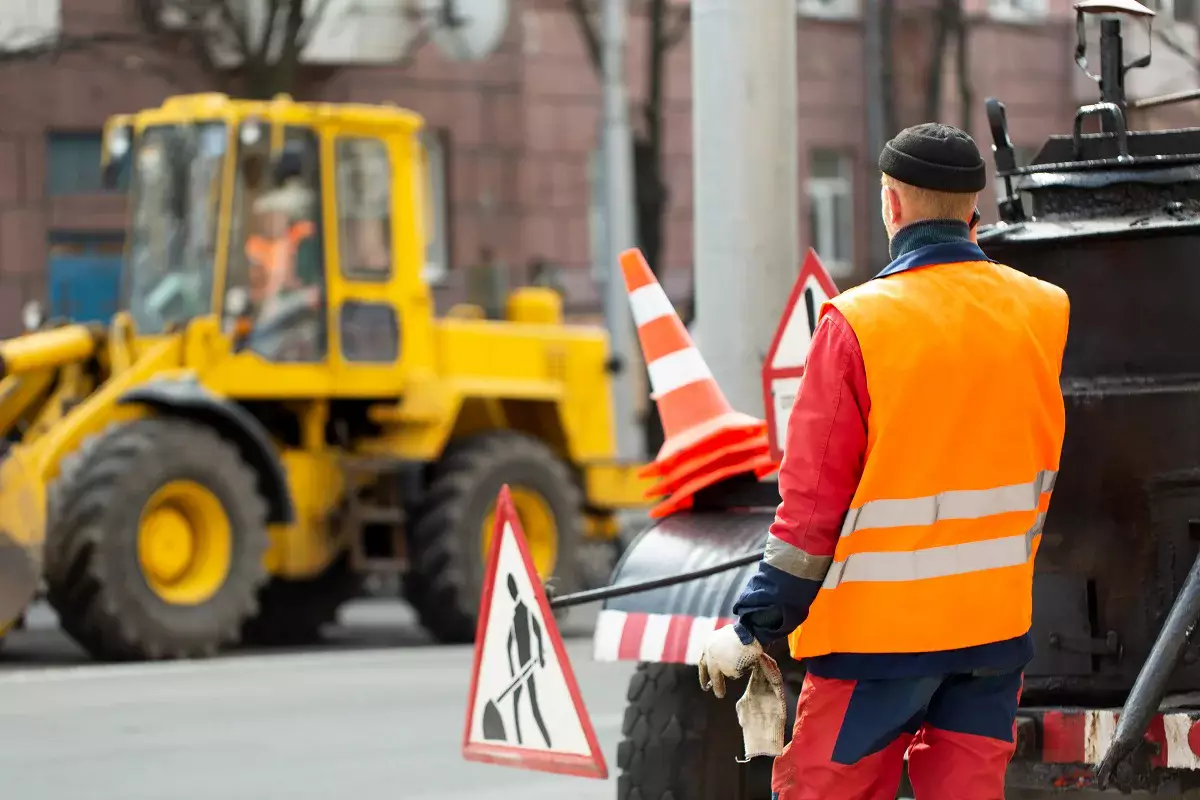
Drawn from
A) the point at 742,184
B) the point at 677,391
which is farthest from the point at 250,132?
the point at 677,391

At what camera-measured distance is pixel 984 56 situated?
33.6 m

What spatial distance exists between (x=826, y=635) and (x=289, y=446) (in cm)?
1064

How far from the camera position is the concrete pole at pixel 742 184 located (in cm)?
896

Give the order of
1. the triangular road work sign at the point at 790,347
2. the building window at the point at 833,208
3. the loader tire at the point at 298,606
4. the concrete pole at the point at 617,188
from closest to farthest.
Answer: the triangular road work sign at the point at 790,347, the loader tire at the point at 298,606, the concrete pole at the point at 617,188, the building window at the point at 833,208

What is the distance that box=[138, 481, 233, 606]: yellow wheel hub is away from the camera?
13.3m

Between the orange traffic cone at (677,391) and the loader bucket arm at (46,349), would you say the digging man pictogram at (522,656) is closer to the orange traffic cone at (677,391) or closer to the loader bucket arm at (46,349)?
the orange traffic cone at (677,391)

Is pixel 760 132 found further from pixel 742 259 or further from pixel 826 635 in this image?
pixel 826 635

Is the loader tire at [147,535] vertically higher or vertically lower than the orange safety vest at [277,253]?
lower

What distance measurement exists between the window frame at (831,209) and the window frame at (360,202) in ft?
59.2

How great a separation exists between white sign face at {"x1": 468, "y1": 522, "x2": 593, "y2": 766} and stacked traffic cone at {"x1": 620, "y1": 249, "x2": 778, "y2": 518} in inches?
15.6

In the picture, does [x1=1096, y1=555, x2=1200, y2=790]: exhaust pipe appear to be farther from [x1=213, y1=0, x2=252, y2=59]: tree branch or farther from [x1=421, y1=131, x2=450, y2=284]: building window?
[x1=421, y1=131, x2=450, y2=284]: building window

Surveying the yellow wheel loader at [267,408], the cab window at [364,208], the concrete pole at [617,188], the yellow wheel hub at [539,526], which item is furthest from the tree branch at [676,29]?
the cab window at [364,208]

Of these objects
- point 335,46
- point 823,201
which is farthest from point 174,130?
point 823,201

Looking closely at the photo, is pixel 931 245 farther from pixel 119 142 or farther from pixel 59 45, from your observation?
pixel 59 45
